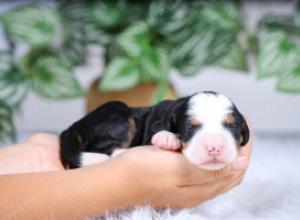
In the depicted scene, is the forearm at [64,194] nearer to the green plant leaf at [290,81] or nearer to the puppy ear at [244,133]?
the puppy ear at [244,133]

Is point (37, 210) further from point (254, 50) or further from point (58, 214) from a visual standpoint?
point (254, 50)

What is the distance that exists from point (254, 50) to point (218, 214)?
96cm

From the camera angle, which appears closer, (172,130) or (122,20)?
(172,130)

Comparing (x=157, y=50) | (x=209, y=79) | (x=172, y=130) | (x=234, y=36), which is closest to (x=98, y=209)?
(x=172, y=130)

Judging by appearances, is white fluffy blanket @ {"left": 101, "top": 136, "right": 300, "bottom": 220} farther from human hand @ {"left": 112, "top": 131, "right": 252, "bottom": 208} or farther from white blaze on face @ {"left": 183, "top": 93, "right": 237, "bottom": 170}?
white blaze on face @ {"left": 183, "top": 93, "right": 237, "bottom": 170}

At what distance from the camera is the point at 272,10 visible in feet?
6.13

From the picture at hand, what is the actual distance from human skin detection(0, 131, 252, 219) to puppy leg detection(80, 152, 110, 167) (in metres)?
0.10

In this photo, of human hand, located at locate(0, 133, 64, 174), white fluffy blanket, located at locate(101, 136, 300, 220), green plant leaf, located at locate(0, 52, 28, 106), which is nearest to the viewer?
white fluffy blanket, located at locate(101, 136, 300, 220)

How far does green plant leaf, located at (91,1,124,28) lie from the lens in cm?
153

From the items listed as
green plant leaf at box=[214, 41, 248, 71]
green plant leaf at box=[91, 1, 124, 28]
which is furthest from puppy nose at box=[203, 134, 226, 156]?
green plant leaf at box=[91, 1, 124, 28]

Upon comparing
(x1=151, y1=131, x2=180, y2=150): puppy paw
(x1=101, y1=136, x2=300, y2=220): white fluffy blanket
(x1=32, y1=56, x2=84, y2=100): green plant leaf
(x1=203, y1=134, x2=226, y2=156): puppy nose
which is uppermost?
(x1=32, y1=56, x2=84, y2=100): green plant leaf

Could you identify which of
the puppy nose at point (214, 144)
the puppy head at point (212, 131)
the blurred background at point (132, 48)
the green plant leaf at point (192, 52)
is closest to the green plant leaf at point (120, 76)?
the blurred background at point (132, 48)

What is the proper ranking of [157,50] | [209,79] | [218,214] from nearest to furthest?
1. [218,214]
2. [157,50]
3. [209,79]

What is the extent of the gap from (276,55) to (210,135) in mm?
764
